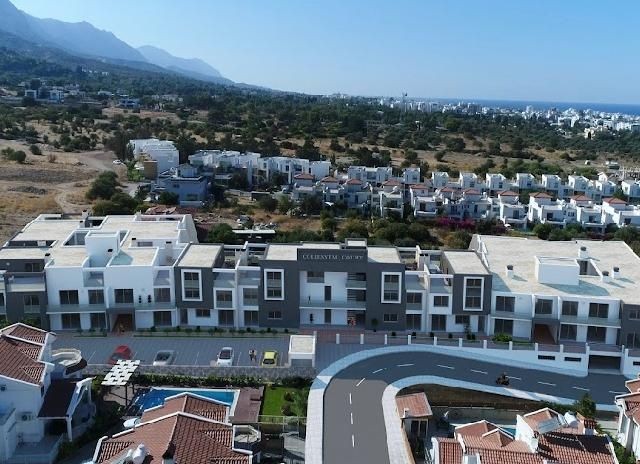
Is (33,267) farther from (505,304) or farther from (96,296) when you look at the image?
(505,304)

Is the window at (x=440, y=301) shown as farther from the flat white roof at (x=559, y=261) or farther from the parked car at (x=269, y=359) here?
the parked car at (x=269, y=359)

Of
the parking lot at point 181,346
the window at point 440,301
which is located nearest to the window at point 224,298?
the parking lot at point 181,346

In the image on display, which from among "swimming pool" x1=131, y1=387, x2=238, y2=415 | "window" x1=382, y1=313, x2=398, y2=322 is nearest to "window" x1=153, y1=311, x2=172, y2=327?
"swimming pool" x1=131, y1=387, x2=238, y2=415

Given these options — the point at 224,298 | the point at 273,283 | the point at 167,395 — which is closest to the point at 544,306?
the point at 273,283

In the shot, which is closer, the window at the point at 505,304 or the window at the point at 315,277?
the window at the point at 505,304

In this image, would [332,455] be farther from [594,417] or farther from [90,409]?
[594,417]

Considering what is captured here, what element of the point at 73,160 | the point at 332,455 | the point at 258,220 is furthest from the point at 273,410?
the point at 73,160
